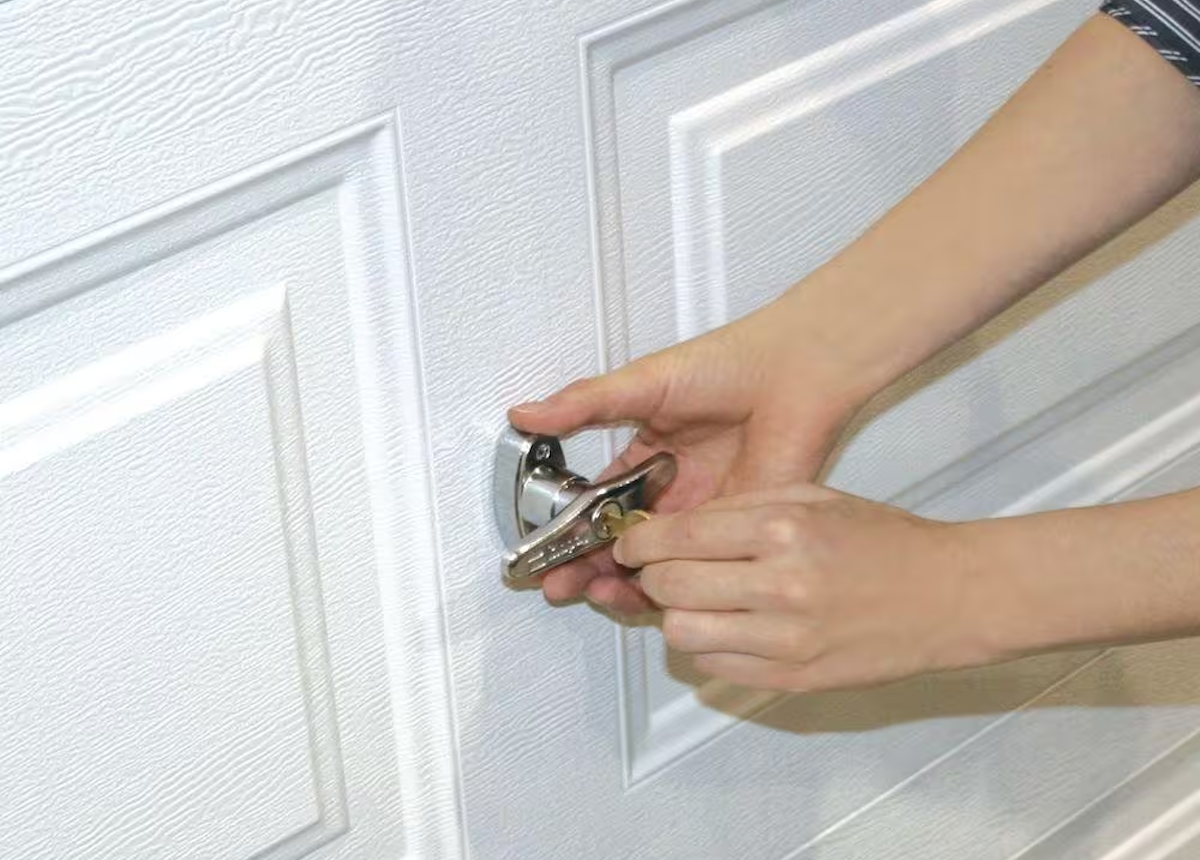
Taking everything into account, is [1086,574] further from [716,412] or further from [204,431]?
[204,431]

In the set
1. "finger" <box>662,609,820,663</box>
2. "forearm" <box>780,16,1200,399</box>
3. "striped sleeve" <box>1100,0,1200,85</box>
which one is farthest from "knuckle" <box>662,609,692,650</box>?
"striped sleeve" <box>1100,0,1200,85</box>

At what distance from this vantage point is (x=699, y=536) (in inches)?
26.5

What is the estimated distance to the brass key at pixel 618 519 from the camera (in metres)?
0.72

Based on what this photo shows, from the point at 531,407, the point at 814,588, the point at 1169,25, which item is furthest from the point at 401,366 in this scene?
the point at 1169,25

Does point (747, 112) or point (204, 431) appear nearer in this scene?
point (204, 431)

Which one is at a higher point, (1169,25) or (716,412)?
(1169,25)

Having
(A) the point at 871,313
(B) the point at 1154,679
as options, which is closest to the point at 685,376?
(A) the point at 871,313

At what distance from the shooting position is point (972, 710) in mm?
988

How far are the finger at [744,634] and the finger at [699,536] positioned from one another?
0.02 m

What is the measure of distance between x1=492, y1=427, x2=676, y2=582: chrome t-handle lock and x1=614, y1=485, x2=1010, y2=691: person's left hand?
0.08 ft

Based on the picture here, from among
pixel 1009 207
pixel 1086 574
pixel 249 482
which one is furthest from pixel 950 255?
pixel 249 482

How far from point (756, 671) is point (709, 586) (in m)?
0.04

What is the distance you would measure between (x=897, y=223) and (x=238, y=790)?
326mm

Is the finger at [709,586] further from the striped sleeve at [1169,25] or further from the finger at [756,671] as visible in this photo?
the striped sleeve at [1169,25]
